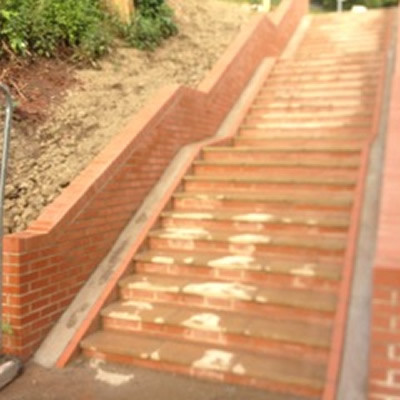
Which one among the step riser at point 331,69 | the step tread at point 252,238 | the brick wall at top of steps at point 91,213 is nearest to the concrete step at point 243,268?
the step tread at point 252,238

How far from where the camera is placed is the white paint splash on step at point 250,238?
4.60 meters

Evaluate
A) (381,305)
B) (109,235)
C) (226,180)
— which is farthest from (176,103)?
(381,305)

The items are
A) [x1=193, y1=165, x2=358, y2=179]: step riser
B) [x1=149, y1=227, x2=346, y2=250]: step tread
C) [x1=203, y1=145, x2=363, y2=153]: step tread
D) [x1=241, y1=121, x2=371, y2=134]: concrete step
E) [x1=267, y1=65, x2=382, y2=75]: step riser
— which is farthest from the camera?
[x1=267, y1=65, x2=382, y2=75]: step riser

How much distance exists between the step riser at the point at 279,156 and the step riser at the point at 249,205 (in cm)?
79

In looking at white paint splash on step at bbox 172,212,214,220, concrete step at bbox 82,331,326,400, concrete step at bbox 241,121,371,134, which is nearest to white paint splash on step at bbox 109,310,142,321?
concrete step at bbox 82,331,326,400

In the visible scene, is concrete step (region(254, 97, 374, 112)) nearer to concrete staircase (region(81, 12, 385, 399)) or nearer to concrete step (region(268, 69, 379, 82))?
concrete staircase (region(81, 12, 385, 399))

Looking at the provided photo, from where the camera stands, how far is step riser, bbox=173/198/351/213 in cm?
479

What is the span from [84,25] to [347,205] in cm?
515

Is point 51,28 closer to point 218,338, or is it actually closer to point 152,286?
point 152,286

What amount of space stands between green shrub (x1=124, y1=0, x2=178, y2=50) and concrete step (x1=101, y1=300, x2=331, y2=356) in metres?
5.52

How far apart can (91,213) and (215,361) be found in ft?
5.72

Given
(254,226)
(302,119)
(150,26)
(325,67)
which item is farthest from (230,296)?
(150,26)

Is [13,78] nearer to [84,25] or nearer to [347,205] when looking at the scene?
[84,25]

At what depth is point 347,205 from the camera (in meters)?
4.70
